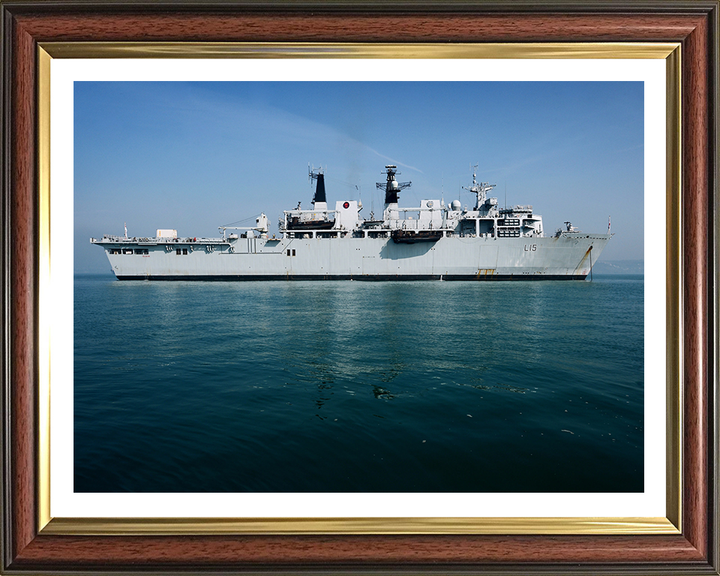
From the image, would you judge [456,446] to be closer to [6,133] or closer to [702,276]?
[702,276]

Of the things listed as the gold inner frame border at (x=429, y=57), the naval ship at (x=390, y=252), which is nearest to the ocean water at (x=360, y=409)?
the gold inner frame border at (x=429, y=57)

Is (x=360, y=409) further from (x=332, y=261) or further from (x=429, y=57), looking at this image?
(x=332, y=261)

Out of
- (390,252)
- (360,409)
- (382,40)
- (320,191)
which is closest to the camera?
(382,40)

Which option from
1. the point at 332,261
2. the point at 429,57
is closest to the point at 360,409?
the point at 429,57

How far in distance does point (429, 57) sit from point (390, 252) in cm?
3171

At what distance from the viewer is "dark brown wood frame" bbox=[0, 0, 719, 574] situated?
1619 mm

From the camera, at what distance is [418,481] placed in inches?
105

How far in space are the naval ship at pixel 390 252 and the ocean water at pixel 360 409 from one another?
2049 cm

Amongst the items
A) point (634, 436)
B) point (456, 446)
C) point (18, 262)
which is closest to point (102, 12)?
point (18, 262)

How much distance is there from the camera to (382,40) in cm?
167

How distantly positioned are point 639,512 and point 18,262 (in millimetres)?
3354

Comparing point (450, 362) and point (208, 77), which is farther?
point (450, 362)

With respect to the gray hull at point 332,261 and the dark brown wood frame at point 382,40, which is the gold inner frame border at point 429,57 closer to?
the dark brown wood frame at point 382,40

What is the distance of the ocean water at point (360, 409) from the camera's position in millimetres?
2768
